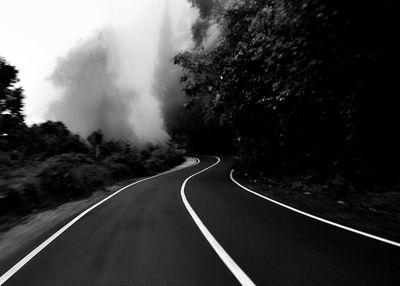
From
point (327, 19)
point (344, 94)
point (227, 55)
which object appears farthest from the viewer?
point (227, 55)

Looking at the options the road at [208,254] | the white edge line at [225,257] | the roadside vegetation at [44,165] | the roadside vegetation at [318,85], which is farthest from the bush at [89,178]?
the white edge line at [225,257]

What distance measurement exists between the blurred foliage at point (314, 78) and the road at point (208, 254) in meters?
4.67

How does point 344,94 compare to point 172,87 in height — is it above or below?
below

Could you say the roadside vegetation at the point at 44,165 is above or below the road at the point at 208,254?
above

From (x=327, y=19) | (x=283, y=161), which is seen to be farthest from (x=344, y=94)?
(x=283, y=161)

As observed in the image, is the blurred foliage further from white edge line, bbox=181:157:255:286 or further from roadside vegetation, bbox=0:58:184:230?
roadside vegetation, bbox=0:58:184:230

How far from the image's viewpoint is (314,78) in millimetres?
8844

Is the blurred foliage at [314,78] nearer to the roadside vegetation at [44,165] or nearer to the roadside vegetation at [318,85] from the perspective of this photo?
the roadside vegetation at [318,85]

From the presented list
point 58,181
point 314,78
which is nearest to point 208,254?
point 314,78

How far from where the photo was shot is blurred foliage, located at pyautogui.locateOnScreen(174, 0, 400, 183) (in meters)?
6.93

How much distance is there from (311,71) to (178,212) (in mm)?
5882

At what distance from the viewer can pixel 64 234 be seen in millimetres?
6168

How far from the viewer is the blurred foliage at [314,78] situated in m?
6.93

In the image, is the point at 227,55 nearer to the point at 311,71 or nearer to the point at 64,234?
the point at 311,71
